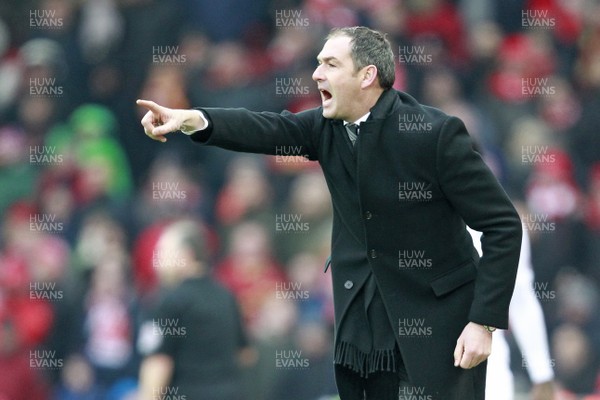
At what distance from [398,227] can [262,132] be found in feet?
1.91

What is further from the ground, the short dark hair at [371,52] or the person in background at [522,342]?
the short dark hair at [371,52]

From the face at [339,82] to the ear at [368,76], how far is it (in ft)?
0.05

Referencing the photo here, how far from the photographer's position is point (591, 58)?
9398mm

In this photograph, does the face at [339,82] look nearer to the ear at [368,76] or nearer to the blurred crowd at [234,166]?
the ear at [368,76]

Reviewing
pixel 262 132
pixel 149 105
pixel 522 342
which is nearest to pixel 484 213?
pixel 262 132

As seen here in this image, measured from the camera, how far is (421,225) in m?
4.25

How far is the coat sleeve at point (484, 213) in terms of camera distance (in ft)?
13.5

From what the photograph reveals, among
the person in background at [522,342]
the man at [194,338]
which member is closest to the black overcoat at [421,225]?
the person in background at [522,342]

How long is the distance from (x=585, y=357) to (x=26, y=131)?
4.34m

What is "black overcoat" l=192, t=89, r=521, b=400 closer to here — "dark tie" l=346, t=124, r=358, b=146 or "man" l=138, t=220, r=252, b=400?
"dark tie" l=346, t=124, r=358, b=146

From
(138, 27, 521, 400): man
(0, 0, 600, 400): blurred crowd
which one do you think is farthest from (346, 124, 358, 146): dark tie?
(0, 0, 600, 400): blurred crowd

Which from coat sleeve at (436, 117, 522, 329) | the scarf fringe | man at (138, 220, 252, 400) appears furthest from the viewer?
man at (138, 220, 252, 400)

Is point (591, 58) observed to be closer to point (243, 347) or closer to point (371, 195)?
point (243, 347)

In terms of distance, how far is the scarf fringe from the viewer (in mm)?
4234
